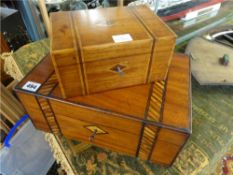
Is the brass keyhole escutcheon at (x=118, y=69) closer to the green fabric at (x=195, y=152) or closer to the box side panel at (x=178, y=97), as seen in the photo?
the box side panel at (x=178, y=97)

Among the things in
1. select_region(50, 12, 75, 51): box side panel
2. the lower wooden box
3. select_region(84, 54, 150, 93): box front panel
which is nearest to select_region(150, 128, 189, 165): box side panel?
the lower wooden box

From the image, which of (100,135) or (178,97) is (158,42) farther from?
(100,135)

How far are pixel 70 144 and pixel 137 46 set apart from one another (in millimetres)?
348

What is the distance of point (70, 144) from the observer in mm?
529

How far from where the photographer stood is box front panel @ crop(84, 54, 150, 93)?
378 millimetres

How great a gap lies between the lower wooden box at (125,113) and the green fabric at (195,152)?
28 mm

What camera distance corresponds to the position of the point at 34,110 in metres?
0.48

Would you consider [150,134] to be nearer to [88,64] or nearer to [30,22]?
[88,64]

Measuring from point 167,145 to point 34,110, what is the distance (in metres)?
0.34

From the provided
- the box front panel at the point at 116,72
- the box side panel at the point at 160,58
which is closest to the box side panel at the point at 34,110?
the box front panel at the point at 116,72

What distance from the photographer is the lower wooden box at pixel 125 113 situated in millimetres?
387

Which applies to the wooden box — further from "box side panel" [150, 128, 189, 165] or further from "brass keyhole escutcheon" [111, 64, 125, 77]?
"box side panel" [150, 128, 189, 165]

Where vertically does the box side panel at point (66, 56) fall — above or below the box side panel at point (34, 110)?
above

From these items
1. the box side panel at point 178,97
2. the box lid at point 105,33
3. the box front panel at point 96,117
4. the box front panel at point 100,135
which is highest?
the box lid at point 105,33
